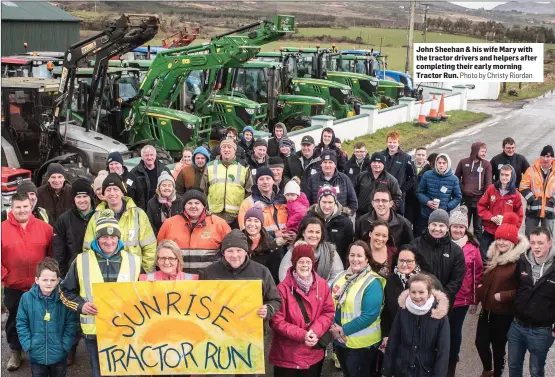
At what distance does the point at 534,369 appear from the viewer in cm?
604

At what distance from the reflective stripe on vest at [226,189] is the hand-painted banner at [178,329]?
2687 mm

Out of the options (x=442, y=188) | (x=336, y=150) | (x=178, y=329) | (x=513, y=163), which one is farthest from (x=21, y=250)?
(x=513, y=163)

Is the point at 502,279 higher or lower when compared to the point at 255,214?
lower

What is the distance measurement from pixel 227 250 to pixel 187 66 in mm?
11322

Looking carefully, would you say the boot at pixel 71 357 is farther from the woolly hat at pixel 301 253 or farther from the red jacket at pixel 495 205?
the red jacket at pixel 495 205

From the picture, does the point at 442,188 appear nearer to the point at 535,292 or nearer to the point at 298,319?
the point at 535,292

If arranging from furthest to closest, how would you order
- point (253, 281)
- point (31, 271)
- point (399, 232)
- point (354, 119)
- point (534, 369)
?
point (354, 119)
point (399, 232)
point (31, 271)
point (534, 369)
point (253, 281)

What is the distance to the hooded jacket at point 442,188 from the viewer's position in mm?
9289

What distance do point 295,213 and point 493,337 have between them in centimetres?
233

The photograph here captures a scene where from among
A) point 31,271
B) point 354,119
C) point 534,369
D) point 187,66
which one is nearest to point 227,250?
point 31,271

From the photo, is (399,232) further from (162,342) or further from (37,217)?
(37,217)

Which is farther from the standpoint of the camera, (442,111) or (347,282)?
(442,111)

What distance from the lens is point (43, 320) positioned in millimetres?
5758
